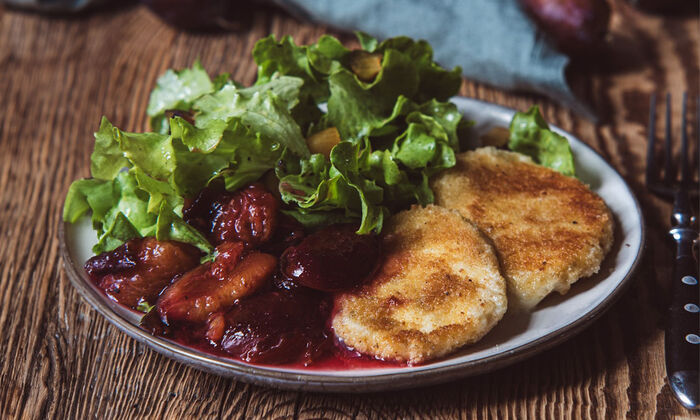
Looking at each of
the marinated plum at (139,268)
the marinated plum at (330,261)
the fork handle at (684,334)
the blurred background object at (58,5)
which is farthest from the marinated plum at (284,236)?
A: the blurred background object at (58,5)

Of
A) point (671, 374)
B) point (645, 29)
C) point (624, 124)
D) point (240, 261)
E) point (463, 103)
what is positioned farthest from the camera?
point (645, 29)

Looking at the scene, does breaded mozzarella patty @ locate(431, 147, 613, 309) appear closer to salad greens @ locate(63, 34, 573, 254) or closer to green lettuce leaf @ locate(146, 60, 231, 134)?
salad greens @ locate(63, 34, 573, 254)

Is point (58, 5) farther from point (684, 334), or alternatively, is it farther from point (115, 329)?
point (684, 334)

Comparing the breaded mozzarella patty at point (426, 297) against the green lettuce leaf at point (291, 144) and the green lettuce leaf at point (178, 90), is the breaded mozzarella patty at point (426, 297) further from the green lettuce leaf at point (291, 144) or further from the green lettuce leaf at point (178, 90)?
the green lettuce leaf at point (178, 90)

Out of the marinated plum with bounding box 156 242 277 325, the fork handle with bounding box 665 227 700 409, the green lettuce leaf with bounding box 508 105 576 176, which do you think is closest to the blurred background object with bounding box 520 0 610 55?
the green lettuce leaf with bounding box 508 105 576 176

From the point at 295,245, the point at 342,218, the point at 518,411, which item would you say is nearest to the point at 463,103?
the point at 342,218

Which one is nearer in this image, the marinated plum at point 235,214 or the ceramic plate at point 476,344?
the ceramic plate at point 476,344

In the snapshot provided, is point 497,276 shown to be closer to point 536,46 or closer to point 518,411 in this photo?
point 518,411
